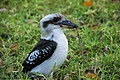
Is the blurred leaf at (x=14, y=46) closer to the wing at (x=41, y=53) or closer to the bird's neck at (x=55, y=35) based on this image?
the wing at (x=41, y=53)

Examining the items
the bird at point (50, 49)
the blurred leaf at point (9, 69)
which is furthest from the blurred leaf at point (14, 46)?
the bird at point (50, 49)

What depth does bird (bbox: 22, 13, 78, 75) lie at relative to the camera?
455 cm

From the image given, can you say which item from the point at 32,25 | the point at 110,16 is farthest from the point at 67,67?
the point at 110,16

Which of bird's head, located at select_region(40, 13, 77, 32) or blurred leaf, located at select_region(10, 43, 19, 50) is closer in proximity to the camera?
bird's head, located at select_region(40, 13, 77, 32)

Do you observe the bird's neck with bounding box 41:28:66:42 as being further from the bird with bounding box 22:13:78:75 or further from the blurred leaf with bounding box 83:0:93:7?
the blurred leaf with bounding box 83:0:93:7

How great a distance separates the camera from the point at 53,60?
14.9ft

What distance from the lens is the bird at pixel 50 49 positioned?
455 centimetres

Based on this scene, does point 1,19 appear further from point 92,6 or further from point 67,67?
point 67,67

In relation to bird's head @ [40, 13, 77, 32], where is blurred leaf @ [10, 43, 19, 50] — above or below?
below

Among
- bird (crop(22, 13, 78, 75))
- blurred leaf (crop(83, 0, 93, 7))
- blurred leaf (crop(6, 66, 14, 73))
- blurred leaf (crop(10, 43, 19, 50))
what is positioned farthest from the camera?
blurred leaf (crop(83, 0, 93, 7))

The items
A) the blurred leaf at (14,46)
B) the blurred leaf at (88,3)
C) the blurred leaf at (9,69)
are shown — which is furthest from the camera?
the blurred leaf at (88,3)

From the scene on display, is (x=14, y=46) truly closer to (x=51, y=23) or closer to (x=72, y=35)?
(x=72, y=35)

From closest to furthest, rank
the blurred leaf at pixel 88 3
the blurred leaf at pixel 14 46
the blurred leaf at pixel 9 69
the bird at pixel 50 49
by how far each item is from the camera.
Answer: the bird at pixel 50 49 < the blurred leaf at pixel 9 69 < the blurred leaf at pixel 14 46 < the blurred leaf at pixel 88 3

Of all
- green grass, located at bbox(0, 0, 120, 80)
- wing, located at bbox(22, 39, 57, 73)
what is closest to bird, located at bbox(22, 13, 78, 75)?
wing, located at bbox(22, 39, 57, 73)
